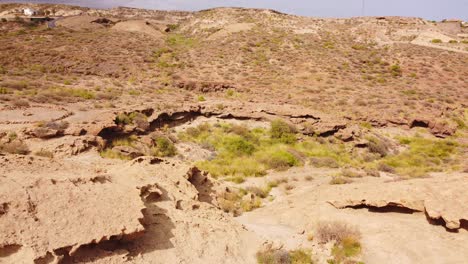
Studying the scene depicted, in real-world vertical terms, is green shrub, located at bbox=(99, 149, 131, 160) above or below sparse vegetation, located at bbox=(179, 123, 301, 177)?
above

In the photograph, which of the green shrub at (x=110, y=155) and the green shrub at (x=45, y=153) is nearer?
the green shrub at (x=45, y=153)

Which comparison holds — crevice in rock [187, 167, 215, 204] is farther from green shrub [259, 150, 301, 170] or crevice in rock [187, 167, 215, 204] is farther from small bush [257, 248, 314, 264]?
green shrub [259, 150, 301, 170]

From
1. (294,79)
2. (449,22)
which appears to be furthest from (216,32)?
(449,22)

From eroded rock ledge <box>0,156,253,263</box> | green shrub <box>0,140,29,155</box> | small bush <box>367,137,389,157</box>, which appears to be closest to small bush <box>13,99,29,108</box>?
green shrub <box>0,140,29,155</box>

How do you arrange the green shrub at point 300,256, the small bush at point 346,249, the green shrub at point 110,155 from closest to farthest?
the green shrub at point 300,256 → the small bush at point 346,249 → the green shrub at point 110,155

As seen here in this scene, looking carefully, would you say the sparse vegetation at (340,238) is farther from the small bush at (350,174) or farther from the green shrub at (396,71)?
the green shrub at (396,71)

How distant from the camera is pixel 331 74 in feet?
113

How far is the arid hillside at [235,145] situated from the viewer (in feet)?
22.4

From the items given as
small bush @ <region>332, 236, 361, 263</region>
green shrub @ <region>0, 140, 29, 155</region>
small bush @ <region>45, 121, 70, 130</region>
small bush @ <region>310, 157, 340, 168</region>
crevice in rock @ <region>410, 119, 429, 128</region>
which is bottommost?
small bush @ <region>310, 157, 340, 168</region>

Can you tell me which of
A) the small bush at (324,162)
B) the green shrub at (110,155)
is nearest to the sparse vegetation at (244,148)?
the small bush at (324,162)

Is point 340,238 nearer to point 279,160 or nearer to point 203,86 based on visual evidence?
point 279,160

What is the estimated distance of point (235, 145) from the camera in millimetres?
18078

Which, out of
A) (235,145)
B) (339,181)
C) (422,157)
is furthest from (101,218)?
(422,157)

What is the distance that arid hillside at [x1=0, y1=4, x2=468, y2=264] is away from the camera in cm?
684
